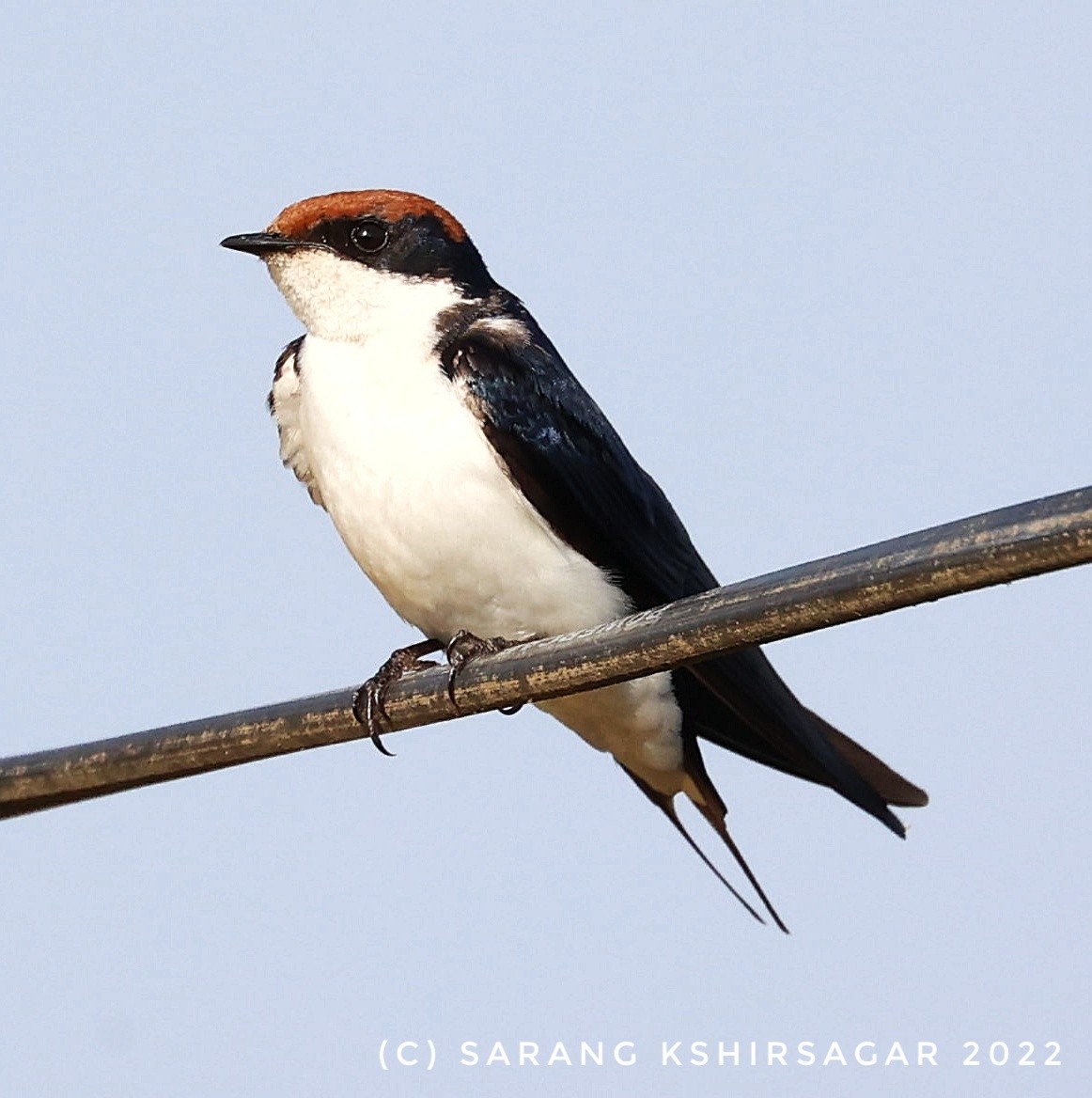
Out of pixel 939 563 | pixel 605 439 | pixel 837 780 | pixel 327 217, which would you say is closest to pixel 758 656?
pixel 837 780

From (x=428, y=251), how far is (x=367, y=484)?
0.48 meters

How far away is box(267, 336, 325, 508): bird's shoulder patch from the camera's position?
3.62 metres

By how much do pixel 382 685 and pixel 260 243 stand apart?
90 centimetres

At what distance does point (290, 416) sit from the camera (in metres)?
3.63

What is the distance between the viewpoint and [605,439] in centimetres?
354

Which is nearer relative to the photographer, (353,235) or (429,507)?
(429,507)

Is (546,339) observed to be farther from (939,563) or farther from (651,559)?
(939,563)

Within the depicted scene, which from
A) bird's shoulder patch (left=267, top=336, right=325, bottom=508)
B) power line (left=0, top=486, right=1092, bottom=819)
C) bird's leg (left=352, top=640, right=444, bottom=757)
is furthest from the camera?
bird's shoulder patch (left=267, top=336, right=325, bottom=508)

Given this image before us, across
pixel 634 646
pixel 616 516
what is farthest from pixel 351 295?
pixel 634 646

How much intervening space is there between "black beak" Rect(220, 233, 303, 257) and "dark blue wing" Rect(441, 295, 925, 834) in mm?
343

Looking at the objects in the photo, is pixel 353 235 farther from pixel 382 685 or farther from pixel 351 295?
pixel 382 685

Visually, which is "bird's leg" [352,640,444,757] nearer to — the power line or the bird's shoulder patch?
the power line

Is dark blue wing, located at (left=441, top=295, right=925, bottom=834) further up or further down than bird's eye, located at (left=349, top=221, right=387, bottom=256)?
further down

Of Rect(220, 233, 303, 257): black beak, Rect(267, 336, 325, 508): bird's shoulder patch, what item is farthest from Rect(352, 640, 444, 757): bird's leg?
Rect(220, 233, 303, 257): black beak
